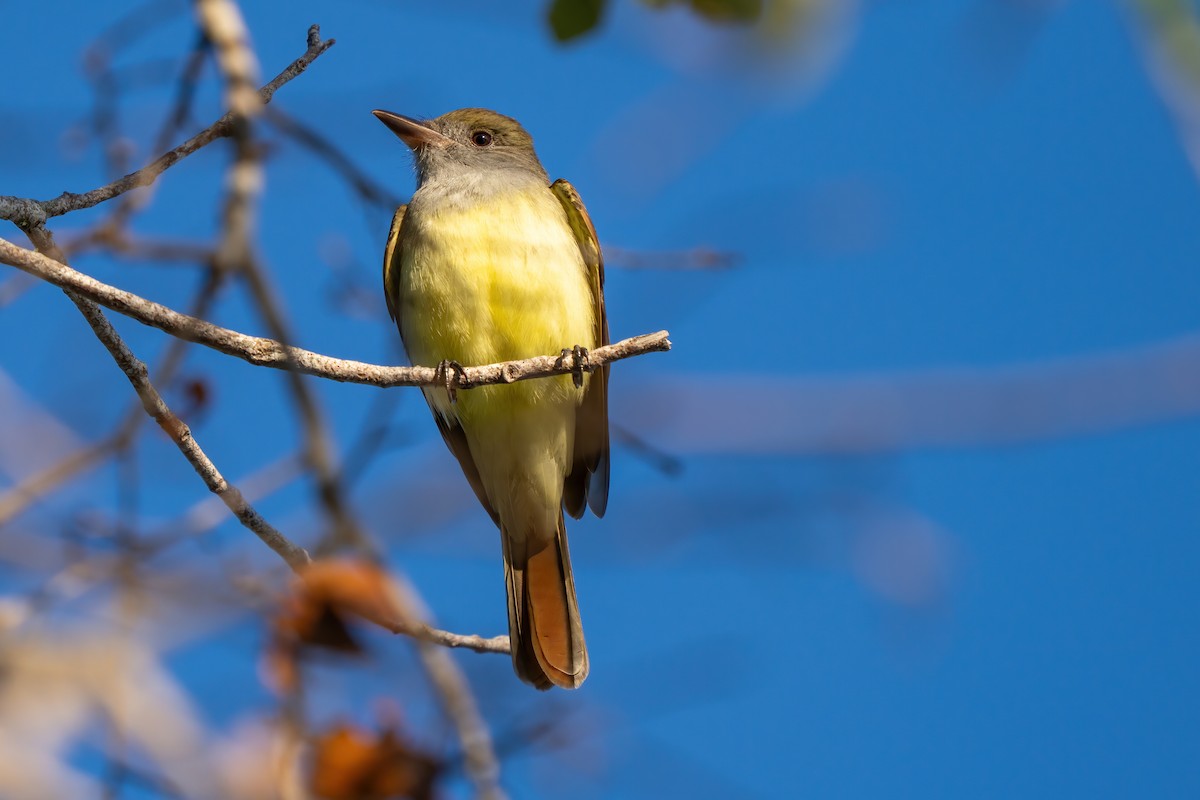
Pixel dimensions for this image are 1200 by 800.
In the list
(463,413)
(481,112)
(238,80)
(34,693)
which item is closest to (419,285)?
(463,413)

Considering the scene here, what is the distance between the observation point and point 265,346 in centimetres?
317

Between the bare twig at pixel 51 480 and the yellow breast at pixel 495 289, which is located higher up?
the yellow breast at pixel 495 289

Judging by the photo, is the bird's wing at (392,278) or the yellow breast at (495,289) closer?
the yellow breast at (495,289)

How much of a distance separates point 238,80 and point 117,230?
0.64 m

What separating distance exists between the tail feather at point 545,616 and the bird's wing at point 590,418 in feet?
0.53

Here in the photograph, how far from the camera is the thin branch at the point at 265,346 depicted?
9.59ft

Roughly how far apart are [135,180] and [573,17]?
1118mm

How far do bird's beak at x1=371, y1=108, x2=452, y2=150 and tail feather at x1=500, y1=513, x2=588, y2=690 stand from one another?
196 cm

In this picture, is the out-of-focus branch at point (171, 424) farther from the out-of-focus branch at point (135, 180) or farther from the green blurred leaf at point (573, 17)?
the green blurred leaf at point (573, 17)

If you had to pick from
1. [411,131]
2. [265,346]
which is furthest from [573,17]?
[411,131]

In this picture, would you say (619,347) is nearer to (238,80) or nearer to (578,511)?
(238,80)

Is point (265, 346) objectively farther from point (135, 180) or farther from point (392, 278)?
point (392, 278)

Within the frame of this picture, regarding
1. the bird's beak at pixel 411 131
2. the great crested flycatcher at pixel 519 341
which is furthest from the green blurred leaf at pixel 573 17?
the bird's beak at pixel 411 131

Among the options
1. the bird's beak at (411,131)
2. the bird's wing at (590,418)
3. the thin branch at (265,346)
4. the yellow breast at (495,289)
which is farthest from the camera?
the bird's beak at (411,131)
